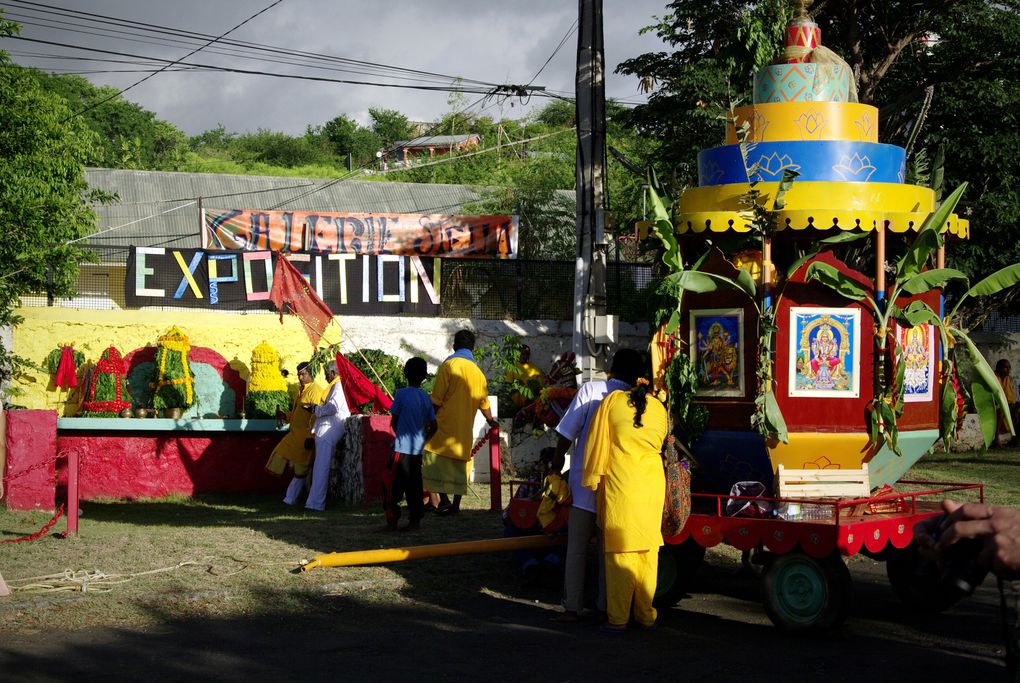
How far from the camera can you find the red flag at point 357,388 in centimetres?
1420

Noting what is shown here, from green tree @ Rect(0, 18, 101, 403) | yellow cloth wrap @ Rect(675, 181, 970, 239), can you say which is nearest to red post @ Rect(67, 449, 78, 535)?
green tree @ Rect(0, 18, 101, 403)

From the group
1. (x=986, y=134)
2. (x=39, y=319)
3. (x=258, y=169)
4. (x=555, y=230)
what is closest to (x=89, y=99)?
(x=258, y=169)

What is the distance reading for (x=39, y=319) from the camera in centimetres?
1509

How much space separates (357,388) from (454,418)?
→ 3.11 m

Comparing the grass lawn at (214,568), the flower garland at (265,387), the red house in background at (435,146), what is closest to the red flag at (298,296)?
the flower garland at (265,387)

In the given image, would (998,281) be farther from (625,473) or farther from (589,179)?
(589,179)

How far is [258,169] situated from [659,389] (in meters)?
39.7

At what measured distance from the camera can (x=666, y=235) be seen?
859 cm

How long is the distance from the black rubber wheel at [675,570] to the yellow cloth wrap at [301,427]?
6098mm

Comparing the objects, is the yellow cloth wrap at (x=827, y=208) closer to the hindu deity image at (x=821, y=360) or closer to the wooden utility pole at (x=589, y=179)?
the hindu deity image at (x=821, y=360)

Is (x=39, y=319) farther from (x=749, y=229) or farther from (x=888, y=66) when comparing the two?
(x=888, y=66)

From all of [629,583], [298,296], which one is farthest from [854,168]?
[298,296]

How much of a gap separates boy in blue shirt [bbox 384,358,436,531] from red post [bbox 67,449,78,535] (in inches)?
108

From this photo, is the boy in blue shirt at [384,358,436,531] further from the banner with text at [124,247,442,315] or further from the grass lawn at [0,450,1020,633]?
the banner with text at [124,247,442,315]
